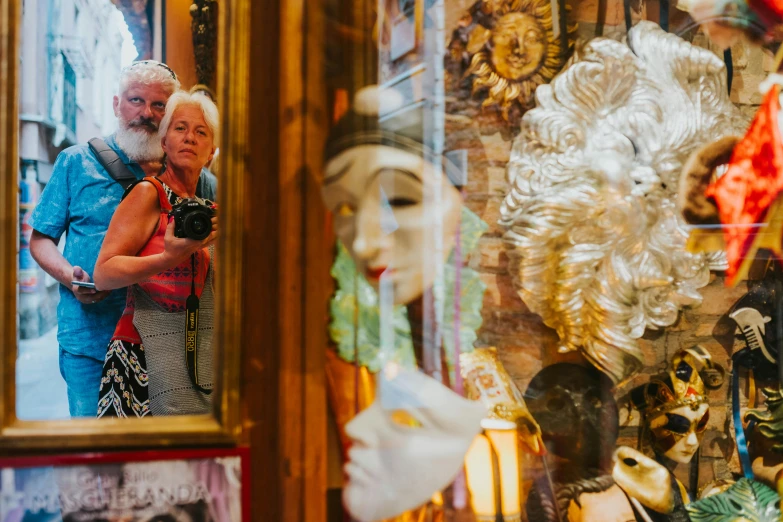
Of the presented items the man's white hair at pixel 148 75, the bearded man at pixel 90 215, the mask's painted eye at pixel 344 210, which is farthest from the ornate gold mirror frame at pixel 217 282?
the man's white hair at pixel 148 75

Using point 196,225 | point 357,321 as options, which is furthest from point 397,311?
point 196,225

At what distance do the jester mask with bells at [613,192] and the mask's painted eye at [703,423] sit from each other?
0.59 feet

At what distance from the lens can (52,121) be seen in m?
1.08

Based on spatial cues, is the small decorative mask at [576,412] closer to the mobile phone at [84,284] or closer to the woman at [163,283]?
the woman at [163,283]

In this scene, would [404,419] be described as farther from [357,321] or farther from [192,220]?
[192,220]

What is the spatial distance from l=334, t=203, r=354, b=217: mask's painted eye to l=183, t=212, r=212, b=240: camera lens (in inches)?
12.5

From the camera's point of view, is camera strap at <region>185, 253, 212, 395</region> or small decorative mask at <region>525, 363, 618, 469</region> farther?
camera strap at <region>185, 253, 212, 395</region>

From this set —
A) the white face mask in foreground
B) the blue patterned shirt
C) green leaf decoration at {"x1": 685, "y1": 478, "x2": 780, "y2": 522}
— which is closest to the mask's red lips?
the white face mask in foreground

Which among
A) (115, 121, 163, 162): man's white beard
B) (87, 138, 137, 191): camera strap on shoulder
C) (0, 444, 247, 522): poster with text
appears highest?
(115, 121, 163, 162): man's white beard

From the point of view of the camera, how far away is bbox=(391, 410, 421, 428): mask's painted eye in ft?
3.24

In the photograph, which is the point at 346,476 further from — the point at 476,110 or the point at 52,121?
the point at 52,121

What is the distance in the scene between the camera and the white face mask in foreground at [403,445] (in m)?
0.97

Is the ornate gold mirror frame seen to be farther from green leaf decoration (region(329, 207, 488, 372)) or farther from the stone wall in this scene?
the stone wall

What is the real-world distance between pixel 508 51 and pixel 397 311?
487mm
